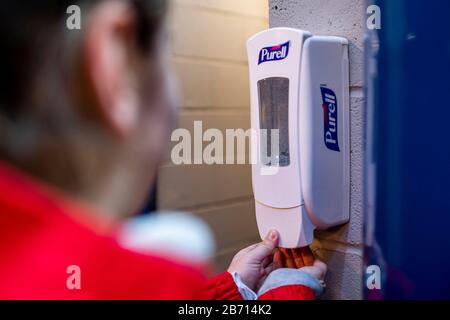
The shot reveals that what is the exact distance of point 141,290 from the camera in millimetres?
296

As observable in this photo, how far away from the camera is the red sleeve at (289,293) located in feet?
2.49

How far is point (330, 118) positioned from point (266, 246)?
26 cm

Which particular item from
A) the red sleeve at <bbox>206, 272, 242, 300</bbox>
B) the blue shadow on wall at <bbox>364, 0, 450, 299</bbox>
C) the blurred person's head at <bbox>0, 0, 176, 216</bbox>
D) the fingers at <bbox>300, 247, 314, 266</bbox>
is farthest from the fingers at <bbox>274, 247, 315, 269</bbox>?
the blurred person's head at <bbox>0, 0, 176, 216</bbox>

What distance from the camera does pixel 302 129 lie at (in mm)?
838

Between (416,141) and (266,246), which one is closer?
(416,141)

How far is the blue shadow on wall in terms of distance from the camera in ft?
1.97

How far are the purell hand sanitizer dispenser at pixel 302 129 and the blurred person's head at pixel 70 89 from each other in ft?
1.68

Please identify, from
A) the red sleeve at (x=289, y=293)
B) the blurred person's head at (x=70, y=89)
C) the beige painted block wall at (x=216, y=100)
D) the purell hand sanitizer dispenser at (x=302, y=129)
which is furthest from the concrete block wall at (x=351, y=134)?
the blurred person's head at (x=70, y=89)

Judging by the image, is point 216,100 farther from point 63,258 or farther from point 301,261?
point 63,258

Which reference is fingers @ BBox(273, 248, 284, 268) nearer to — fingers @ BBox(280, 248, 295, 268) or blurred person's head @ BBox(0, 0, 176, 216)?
fingers @ BBox(280, 248, 295, 268)

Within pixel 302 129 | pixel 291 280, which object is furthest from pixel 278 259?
pixel 302 129

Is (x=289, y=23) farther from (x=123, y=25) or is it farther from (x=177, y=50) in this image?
(x=123, y=25)
